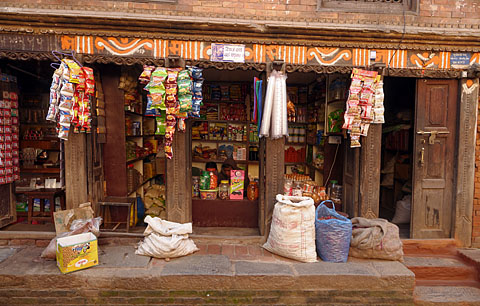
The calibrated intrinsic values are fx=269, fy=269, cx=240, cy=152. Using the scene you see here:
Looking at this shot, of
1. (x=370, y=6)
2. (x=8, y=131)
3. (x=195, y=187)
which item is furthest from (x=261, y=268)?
(x=8, y=131)

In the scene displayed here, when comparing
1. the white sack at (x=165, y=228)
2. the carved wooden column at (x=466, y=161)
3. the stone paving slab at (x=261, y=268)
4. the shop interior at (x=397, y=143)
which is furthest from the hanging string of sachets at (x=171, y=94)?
the shop interior at (x=397, y=143)

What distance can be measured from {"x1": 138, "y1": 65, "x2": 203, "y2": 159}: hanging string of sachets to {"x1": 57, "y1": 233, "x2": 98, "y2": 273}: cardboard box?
1640 millimetres

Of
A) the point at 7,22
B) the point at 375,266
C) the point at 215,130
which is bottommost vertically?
the point at 375,266

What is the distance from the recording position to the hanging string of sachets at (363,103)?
4.26m

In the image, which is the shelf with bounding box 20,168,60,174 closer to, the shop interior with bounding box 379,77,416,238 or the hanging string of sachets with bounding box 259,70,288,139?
the hanging string of sachets with bounding box 259,70,288,139

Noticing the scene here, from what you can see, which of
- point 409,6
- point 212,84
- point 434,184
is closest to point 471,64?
point 409,6

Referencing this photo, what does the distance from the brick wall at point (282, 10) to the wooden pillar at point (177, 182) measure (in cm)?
199

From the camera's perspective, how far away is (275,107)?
13.5ft

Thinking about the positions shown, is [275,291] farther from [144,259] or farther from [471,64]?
[471,64]

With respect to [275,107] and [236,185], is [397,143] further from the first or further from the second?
[236,185]

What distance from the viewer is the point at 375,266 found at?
3795mm

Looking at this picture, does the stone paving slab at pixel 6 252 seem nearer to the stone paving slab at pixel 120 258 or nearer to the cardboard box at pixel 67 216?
the cardboard box at pixel 67 216

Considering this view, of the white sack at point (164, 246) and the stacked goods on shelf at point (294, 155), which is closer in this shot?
the white sack at point (164, 246)

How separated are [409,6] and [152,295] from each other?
5.90 m
